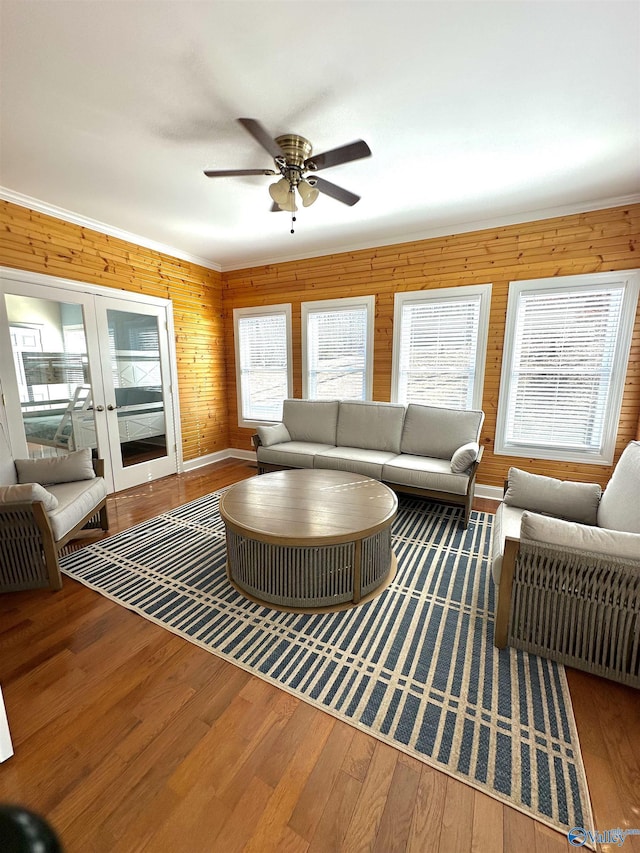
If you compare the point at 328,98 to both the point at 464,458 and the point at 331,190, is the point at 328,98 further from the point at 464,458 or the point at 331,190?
the point at 464,458

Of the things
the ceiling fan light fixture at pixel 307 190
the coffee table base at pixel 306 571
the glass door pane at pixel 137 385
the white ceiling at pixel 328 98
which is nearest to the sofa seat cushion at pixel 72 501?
the coffee table base at pixel 306 571

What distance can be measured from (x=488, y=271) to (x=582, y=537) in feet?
9.82

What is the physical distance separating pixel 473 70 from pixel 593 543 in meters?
2.36

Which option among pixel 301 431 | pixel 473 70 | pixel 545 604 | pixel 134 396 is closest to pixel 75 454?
pixel 134 396

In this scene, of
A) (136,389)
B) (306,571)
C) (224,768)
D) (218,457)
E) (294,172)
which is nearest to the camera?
(224,768)

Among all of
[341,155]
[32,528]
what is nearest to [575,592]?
[341,155]

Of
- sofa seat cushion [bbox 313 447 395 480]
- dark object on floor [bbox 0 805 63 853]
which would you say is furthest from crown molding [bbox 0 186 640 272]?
dark object on floor [bbox 0 805 63 853]

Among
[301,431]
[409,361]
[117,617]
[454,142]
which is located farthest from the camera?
[301,431]

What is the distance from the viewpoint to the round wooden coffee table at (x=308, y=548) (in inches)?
82.4

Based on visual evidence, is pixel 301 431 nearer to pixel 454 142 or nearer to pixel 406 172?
pixel 406 172

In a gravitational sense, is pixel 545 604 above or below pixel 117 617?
above

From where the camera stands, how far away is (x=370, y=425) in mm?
4156

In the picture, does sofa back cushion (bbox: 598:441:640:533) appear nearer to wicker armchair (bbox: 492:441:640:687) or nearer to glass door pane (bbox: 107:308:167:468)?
wicker armchair (bbox: 492:441:640:687)

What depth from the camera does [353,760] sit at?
1375 mm
